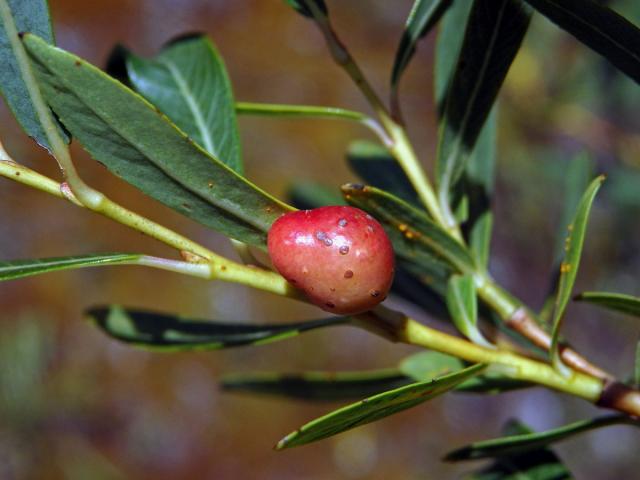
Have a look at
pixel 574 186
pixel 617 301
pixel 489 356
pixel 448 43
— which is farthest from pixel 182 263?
pixel 574 186

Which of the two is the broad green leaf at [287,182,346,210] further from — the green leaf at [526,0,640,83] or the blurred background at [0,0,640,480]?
the blurred background at [0,0,640,480]

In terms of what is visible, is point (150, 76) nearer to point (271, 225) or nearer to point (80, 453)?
point (271, 225)

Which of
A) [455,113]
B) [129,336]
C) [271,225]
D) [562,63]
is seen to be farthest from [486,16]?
[562,63]

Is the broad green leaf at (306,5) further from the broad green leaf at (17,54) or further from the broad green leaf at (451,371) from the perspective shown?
the broad green leaf at (451,371)

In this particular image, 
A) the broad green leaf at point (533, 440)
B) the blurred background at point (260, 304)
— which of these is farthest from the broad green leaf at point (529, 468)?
the blurred background at point (260, 304)

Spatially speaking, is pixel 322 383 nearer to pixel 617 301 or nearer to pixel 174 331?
pixel 174 331

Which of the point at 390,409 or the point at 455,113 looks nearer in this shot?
the point at 390,409
